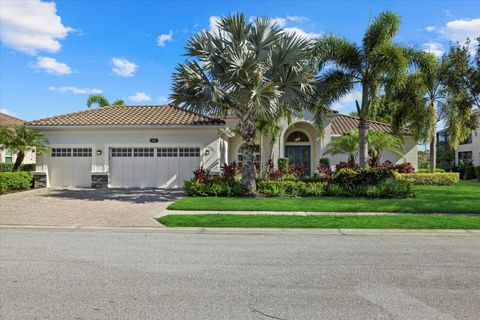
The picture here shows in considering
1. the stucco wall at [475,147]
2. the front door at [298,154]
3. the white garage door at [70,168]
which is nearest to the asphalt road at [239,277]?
the white garage door at [70,168]

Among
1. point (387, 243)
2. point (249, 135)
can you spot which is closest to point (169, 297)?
point (387, 243)

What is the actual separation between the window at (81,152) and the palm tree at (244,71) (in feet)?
24.1

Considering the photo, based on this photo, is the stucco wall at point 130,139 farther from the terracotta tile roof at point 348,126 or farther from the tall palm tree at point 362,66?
the terracotta tile roof at point 348,126

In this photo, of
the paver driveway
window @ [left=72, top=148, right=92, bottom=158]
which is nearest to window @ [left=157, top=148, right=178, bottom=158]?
the paver driveway

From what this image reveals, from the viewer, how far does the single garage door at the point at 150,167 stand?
20.9 metres

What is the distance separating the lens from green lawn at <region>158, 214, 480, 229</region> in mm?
10148

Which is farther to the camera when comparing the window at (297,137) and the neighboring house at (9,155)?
the window at (297,137)

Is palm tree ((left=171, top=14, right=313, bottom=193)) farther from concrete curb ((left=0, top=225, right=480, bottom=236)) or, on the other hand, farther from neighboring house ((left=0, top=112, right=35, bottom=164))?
neighboring house ((left=0, top=112, right=35, bottom=164))

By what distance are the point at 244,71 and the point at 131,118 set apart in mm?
8764

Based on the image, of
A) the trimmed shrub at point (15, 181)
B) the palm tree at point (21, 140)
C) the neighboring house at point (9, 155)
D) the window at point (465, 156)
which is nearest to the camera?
the trimmed shrub at point (15, 181)

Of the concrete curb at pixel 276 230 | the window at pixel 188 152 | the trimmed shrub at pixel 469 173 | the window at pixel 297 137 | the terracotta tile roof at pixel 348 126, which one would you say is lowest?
the concrete curb at pixel 276 230

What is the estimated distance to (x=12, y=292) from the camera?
4996mm

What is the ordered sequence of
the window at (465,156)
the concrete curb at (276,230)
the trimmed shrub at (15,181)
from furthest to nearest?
1. the window at (465,156)
2. the trimmed shrub at (15,181)
3. the concrete curb at (276,230)

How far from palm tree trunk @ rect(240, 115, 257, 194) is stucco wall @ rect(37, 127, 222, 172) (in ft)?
13.2
